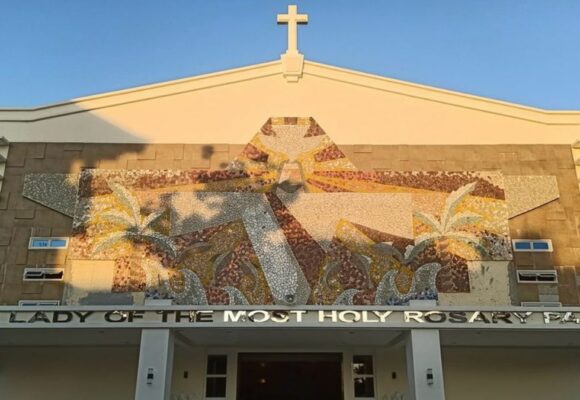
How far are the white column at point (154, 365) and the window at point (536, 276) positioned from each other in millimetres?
7467

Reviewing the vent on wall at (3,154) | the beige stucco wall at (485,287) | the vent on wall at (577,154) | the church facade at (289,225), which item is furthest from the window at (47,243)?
the vent on wall at (577,154)

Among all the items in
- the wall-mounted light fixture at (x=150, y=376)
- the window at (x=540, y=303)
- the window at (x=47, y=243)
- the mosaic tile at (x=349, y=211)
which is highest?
the mosaic tile at (x=349, y=211)

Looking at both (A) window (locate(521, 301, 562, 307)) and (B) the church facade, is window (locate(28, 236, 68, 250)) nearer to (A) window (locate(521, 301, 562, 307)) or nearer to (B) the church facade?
(B) the church facade

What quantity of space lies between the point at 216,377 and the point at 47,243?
4702mm

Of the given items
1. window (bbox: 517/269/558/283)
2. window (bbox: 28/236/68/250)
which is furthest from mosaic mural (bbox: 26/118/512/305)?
window (bbox: 517/269/558/283)

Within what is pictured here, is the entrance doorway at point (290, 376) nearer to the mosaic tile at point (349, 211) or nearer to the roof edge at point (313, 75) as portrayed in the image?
the mosaic tile at point (349, 211)

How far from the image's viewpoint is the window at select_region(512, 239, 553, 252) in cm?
1305

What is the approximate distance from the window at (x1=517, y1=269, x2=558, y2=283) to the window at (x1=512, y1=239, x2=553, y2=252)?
49 centimetres

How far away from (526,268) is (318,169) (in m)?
5.01

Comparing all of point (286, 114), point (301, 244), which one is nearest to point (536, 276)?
point (301, 244)

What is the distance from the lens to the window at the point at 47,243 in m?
13.0

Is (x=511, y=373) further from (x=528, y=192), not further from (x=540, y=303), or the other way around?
(x=528, y=192)

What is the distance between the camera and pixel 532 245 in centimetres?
1308

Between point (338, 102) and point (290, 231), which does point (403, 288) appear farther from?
point (338, 102)
